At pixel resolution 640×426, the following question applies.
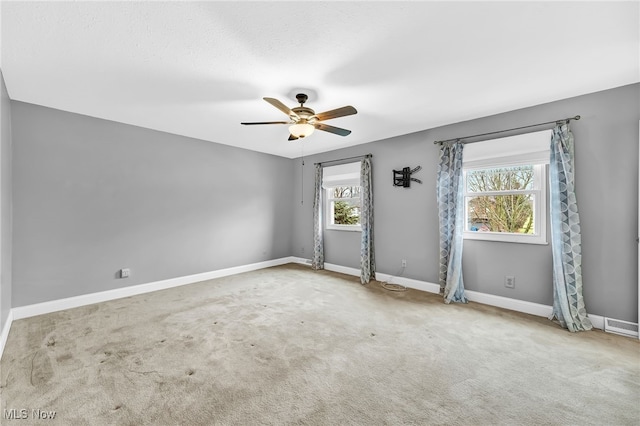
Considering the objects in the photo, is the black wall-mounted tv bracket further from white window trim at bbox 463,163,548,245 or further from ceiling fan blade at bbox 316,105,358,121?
ceiling fan blade at bbox 316,105,358,121

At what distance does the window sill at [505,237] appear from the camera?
3219 millimetres

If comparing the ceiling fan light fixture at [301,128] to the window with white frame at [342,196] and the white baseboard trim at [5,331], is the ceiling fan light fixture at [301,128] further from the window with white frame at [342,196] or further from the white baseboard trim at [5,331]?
the white baseboard trim at [5,331]

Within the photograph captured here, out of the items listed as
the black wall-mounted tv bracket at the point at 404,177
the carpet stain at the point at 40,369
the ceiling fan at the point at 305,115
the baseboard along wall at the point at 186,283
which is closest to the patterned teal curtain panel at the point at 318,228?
the baseboard along wall at the point at 186,283

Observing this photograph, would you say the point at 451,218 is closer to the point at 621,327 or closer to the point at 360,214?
the point at 360,214

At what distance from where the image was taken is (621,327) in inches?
106

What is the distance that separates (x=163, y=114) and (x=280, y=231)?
319 centimetres

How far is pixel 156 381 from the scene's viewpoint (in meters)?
1.95

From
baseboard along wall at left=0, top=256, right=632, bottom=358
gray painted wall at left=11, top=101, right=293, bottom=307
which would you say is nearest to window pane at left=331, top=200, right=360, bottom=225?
baseboard along wall at left=0, top=256, right=632, bottom=358

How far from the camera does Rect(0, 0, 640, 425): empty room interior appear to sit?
1.78m

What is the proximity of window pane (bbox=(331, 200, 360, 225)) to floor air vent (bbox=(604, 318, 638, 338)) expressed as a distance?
342 centimetres

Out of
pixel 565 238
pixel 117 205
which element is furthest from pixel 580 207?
pixel 117 205

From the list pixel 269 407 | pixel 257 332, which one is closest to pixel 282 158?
pixel 257 332

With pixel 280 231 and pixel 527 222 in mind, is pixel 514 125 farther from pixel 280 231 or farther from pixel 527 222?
pixel 280 231

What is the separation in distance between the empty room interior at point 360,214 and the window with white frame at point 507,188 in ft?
0.08
